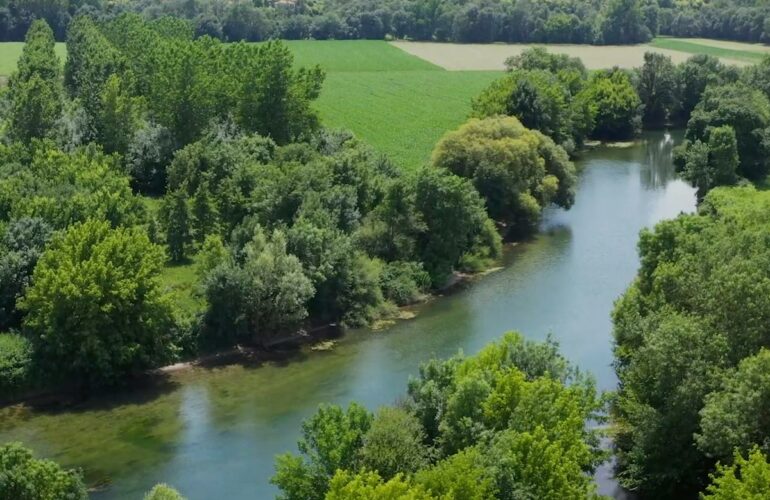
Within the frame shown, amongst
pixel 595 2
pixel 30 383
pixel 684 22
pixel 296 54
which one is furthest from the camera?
pixel 595 2

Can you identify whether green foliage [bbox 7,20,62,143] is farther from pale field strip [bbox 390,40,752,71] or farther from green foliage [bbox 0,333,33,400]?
pale field strip [bbox 390,40,752,71]

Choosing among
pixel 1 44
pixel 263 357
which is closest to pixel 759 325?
pixel 263 357

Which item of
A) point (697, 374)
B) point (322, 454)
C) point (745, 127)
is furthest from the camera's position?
point (745, 127)

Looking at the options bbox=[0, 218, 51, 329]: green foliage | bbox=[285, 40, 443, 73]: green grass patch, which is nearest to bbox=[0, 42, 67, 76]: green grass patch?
bbox=[285, 40, 443, 73]: green grass patch

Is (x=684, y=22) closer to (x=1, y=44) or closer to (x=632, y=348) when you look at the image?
(x=1, y=44)

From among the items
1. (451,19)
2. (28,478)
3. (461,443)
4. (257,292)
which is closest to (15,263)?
(257,292)

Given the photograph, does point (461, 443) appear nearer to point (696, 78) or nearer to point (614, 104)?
point (614, 104)

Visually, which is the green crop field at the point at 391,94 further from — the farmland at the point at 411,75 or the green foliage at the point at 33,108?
the green foliage at the point at 33,108

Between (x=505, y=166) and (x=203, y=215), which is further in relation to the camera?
(x=505, y=166)
